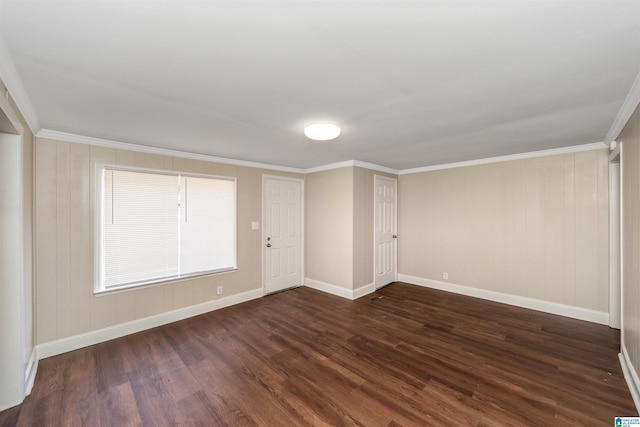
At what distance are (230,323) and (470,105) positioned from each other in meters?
3.65

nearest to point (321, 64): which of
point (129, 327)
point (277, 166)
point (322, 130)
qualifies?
point (322, 130)

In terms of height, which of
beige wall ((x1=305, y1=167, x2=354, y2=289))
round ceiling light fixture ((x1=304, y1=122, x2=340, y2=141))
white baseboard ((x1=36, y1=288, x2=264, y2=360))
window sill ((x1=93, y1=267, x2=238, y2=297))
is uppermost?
round ceiling light fixture ((x1=304, y1=122, x2=340, y2=141))

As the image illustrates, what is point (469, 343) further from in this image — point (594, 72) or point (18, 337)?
point (18, 337)

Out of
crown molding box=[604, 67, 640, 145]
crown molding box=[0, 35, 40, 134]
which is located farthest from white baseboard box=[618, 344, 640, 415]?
crown molding box=[0, 35, 40, 134]

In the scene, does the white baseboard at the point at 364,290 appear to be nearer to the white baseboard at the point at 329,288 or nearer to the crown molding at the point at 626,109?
the white baseboard at the point at 329,288

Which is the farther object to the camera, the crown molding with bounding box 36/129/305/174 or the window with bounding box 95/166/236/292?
the window with bounding box 95/166/236/292

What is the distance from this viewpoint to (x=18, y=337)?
6.64ft

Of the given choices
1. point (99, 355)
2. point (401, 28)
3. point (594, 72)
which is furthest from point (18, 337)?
point (594, 72)

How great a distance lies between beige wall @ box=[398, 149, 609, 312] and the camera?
346cm

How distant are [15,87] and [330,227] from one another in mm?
3896

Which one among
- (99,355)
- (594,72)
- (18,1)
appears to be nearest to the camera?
(18,1)

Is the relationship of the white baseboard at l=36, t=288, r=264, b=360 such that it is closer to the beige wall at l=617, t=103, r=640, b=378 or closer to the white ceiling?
the white ceiling

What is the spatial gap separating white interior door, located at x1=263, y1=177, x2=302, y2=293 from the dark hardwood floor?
1224 mm

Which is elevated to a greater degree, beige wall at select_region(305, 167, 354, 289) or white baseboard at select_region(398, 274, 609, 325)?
beige wall at select_region(305, 167, 354, 289)
